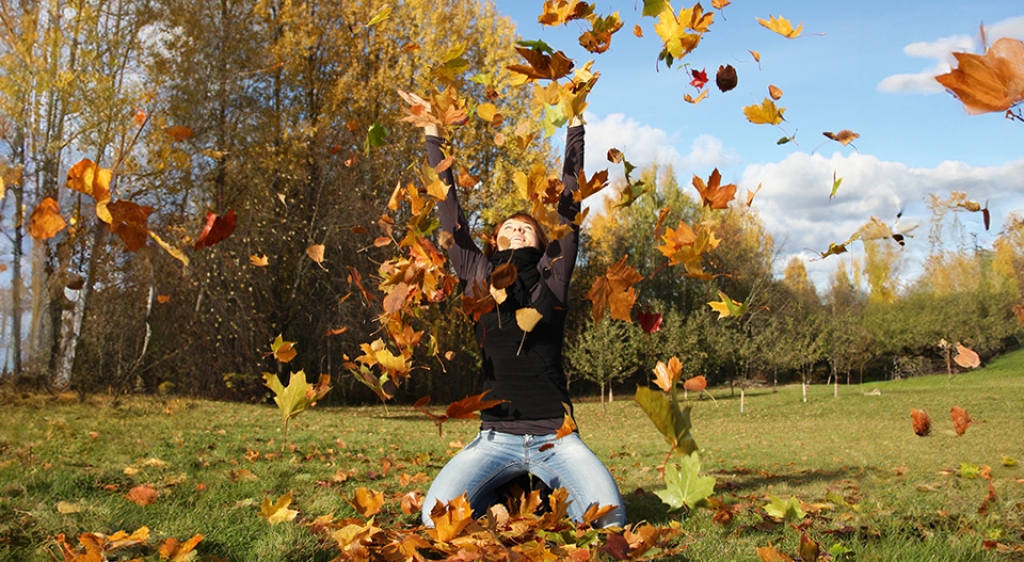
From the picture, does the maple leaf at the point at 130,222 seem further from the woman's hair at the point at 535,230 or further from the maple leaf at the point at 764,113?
the maple leaf at the point at 764,113

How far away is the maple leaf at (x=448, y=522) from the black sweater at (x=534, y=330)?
A: 0.50m

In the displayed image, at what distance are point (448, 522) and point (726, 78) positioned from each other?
69.3 inches

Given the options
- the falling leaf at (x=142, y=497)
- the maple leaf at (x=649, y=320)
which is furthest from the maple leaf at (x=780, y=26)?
the falling leaf at (x=142, y=497)

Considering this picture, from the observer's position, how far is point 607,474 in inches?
96.8

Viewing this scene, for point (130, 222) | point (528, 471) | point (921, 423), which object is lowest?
point (528, 471)

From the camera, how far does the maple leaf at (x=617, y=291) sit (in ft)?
7.52

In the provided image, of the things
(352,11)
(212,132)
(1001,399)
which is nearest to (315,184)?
(212,132)

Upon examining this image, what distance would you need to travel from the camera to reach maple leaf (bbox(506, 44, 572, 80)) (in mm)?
2221

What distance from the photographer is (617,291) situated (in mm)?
2309

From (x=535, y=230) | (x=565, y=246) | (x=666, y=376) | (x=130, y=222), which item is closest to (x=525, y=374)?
(x=565, y=246)

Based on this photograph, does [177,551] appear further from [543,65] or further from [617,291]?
[543,65]

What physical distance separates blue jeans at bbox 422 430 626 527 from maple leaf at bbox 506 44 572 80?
123cm

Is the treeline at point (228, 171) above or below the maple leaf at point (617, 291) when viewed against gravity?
above

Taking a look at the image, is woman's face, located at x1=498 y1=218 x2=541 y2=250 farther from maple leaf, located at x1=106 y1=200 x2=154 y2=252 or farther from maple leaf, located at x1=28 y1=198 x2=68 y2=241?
maple leaf, located at x1=28 y1=198 x2=68 y2=241
